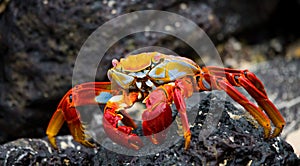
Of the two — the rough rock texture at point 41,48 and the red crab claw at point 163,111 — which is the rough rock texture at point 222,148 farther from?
the rough rock texture at point 41,48

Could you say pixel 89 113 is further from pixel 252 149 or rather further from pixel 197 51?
pixel 252 149

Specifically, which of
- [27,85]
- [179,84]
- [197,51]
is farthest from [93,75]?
[179,84]

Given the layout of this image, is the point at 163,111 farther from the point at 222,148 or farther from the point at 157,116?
the point at 222,148

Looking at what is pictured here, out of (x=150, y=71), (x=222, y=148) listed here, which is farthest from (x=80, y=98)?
(x=222, y=148)

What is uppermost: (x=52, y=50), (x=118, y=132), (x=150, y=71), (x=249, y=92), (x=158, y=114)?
(x=52, y=50)

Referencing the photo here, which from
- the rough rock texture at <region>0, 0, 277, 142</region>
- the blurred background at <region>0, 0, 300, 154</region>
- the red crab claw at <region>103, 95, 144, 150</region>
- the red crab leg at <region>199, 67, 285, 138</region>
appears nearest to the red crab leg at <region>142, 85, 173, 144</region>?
the red crab claw at <region>103, 95, 144, 150</region>

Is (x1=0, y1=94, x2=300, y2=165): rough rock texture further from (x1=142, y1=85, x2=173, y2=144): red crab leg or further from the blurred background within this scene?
the blurred background

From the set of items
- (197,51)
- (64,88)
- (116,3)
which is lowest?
(64,88)
